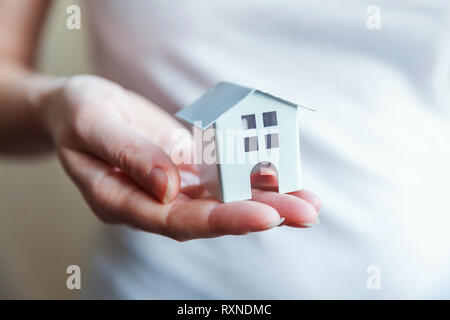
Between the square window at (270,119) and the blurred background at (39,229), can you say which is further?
the blurred background at (39,229)

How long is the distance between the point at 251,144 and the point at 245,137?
0.07 ft

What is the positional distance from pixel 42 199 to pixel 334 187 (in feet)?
4.40

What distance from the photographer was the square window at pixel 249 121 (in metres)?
0.76

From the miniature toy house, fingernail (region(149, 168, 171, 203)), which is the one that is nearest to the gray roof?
the miniature toy house

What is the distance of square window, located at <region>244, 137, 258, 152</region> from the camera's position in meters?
0.77

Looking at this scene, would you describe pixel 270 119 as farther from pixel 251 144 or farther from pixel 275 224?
pixel 275 224

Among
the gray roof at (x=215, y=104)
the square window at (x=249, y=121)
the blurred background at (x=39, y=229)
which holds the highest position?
the gray roof at (x=215, y=104)

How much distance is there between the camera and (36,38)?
1.17 meters

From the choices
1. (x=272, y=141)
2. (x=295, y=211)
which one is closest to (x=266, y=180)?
(x=272, y=141)

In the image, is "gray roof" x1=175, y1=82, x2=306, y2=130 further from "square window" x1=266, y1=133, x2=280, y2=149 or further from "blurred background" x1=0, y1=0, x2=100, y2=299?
"blurred background" x1=0, y1=0, x2=100, y2=299

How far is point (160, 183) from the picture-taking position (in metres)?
0.68

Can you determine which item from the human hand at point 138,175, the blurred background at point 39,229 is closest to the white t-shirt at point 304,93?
the human hand at point 138,175

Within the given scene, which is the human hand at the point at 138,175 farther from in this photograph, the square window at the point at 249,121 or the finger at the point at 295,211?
the square window at the point at 249,121

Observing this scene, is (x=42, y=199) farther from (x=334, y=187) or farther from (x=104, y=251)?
(x=334, y=187)
